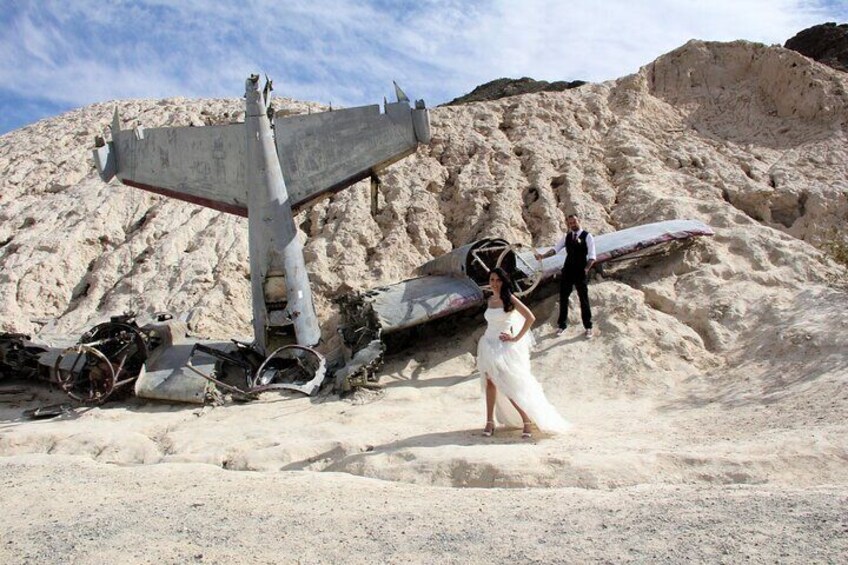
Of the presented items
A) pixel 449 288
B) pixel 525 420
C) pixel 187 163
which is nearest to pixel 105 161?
pixel 187 163

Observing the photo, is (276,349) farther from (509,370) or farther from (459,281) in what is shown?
(509,370)

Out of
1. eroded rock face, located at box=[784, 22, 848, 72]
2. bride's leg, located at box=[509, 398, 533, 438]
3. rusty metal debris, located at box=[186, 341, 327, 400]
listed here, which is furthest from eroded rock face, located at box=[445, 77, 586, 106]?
bride's leg, located at box=[509, 398, 533, 438]

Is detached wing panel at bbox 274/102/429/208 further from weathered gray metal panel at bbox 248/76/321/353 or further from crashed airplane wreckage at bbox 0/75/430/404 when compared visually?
weathered gray metal panel at bbox 248/76/321/353

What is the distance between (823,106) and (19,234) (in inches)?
742

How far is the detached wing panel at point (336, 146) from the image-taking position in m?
10.4

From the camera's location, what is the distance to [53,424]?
8.40m

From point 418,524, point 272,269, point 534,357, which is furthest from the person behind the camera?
point 272,269

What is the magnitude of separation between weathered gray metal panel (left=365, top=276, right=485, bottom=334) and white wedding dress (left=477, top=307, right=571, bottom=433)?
3.33 m

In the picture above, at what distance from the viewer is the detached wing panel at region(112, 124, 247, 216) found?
11008 mm

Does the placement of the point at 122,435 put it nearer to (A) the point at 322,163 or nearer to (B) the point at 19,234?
(A) the point at 322,163

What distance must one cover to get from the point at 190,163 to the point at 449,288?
4.95 metres

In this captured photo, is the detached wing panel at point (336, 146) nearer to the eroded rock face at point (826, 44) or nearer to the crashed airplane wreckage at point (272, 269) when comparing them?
the crashed airplane wreckage at point (272, 269)

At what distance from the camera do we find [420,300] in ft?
31.6

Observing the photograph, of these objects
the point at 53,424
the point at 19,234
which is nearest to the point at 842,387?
the point at 53,424
